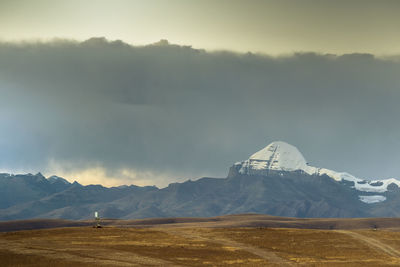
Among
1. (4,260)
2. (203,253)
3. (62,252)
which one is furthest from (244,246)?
(4,260)

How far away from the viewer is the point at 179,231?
128m

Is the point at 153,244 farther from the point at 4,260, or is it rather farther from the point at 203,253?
the point at 4,260

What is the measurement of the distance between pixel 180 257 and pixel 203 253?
5413 mm

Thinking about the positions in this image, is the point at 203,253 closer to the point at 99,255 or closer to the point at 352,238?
the point at 99,255

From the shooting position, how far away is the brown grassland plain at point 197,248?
94312 millimetres

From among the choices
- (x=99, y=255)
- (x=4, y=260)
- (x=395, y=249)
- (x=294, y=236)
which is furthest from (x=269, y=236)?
(x=4, y=260)

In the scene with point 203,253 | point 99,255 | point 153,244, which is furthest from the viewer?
point 153,244

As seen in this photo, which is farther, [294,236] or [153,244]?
[294,236]

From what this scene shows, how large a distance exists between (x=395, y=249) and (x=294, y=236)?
60.5 ft

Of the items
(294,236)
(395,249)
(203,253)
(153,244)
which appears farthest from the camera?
(294,236)

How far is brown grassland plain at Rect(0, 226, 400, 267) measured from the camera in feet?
309

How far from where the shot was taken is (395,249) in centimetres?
11812

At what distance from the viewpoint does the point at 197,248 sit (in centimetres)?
10781

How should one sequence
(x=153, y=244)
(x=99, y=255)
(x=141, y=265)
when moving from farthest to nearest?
(x=153, y=244)
(x=99, y=255)
(x=141, y=265)
